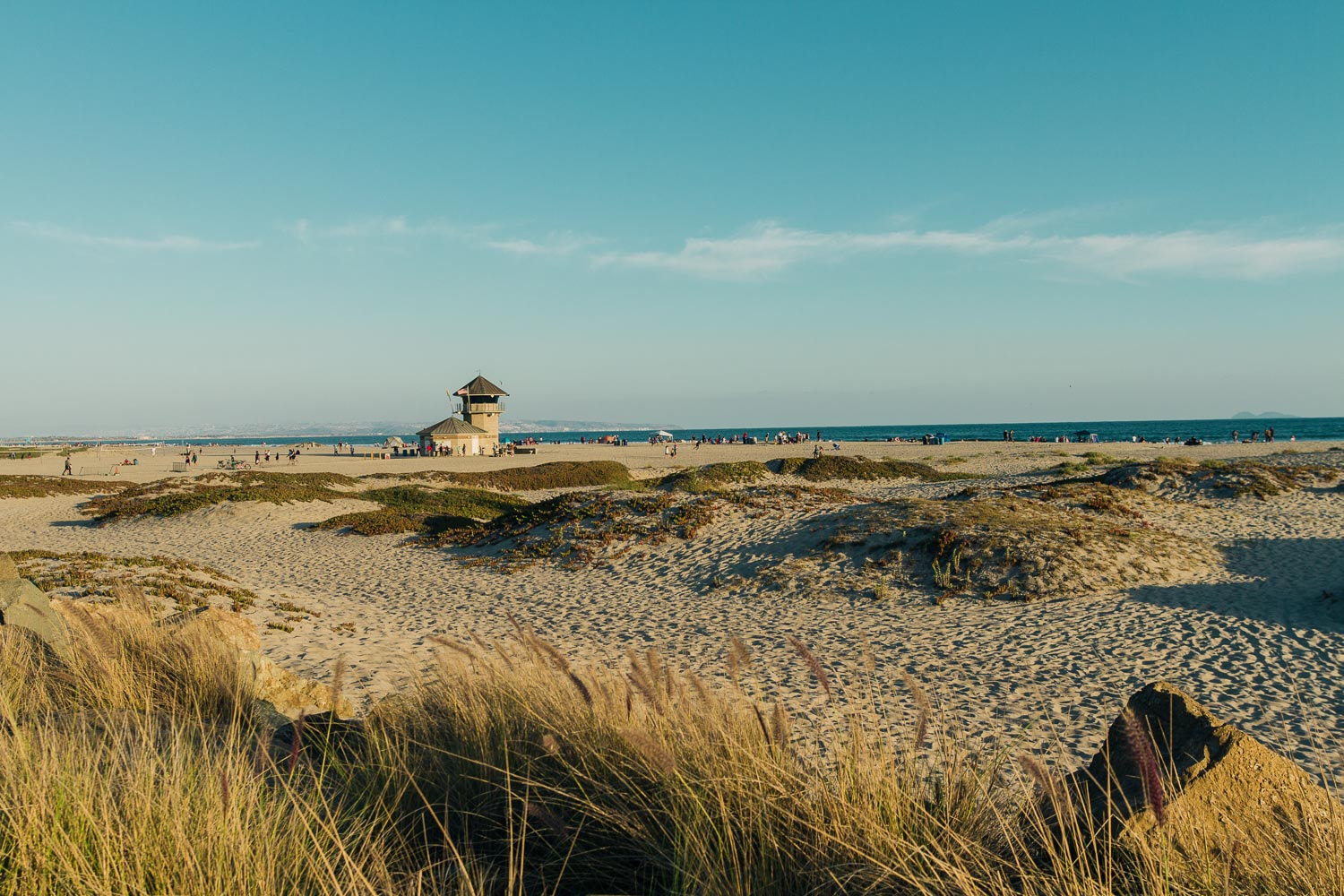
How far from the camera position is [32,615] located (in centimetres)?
710

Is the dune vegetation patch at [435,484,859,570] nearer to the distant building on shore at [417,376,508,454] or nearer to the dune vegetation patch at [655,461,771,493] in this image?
the dune vegetation patch at [655,461,771,493]

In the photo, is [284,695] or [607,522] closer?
[284,695]

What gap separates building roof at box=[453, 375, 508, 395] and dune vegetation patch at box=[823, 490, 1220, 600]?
50.5 m

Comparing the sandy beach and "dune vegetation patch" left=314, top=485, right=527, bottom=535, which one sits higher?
"dune vegetation patch" left=314, top=485, right=527, bottom=535

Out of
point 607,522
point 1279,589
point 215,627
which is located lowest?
point 1279,589

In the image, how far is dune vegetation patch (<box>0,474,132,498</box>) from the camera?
33.2 metres

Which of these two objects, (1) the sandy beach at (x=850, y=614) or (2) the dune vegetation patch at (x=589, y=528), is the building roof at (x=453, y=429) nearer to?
(1) the sandy beach at (x=850, y=614)

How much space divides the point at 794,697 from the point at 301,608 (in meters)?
9.76

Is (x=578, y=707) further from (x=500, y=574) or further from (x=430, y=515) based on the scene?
(x=430, y=515)

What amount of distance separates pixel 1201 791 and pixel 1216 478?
→ 27.2 metres

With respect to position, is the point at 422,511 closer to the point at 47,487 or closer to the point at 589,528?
the point at 589,528

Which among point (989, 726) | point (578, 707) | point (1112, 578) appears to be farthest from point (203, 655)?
point (1112, 578)

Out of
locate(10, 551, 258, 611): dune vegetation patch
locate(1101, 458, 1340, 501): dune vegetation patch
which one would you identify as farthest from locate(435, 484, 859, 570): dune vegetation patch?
locate(1101, 458, 1340, 501): dune vegetation patch

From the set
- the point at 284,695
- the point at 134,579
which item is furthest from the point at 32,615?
the point at 134,579
